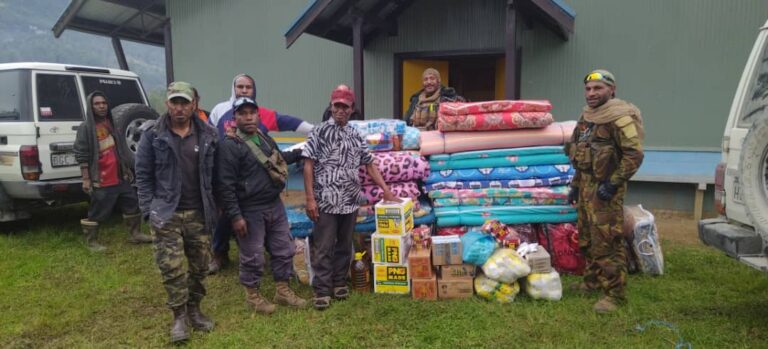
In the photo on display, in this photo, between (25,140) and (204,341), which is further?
(25,140)

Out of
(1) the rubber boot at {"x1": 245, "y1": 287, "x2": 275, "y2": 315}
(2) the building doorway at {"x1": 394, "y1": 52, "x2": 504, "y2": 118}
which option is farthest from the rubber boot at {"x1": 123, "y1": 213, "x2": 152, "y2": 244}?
(2) the building doorway at {"x1": 394, "y1": 52, "x2": 504, "y2": 118}

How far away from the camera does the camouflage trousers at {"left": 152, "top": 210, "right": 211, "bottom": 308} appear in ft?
11.1

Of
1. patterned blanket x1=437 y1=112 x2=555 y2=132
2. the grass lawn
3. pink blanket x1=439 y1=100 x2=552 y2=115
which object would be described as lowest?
the grass lawn

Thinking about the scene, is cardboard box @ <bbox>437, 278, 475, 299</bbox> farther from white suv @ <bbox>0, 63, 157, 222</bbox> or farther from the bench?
white suv @ <bbox>0, 63, 157, 222</bbox>

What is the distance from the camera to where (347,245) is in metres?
4.29

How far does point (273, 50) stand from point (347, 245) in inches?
243

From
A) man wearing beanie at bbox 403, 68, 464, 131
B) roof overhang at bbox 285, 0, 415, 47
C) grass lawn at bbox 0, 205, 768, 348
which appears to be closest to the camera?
grass lawn at bbox 0, 205, 768, 348

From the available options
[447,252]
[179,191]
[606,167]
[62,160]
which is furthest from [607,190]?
[62,160]

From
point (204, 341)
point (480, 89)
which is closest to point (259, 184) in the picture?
point (204, 341)

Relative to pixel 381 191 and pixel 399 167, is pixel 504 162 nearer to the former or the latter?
pixel 399 167

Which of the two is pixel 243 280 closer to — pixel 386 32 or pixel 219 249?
pixel 219 249

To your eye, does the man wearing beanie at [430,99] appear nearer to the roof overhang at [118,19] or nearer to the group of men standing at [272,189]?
the group of men standing at [272,189]

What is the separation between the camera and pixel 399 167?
479 centimetres

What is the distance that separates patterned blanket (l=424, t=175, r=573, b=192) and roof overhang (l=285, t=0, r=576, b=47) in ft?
7.69
